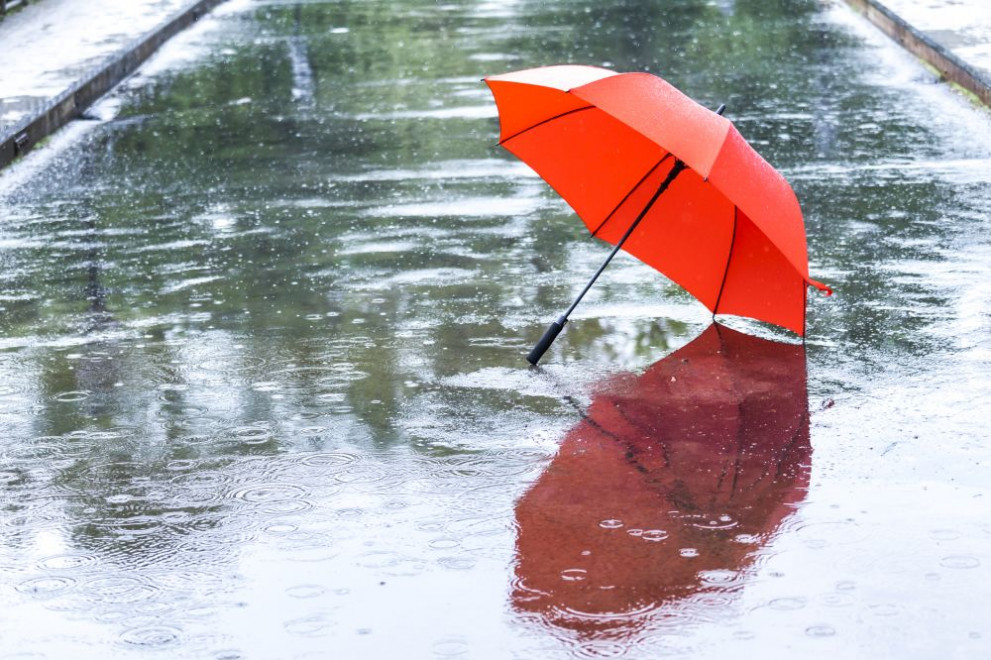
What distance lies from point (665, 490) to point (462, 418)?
1.05m

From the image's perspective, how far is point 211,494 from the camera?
5242mm

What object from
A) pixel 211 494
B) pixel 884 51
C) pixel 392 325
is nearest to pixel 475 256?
pixel 392 325

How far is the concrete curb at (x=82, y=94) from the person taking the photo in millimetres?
11641

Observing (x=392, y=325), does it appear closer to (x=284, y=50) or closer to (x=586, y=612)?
(x=586, y=612)

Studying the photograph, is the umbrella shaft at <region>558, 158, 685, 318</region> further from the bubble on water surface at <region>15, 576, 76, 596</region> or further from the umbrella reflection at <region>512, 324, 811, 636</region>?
the bubble on water surface at <region>15, 576, 76, 596</region>

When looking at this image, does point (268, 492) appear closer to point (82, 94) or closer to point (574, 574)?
point (574, 574)

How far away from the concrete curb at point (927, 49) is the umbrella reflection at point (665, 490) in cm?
661

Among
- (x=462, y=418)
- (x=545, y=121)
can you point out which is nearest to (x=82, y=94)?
(x=545, y=121)

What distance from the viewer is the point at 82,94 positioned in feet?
44.9

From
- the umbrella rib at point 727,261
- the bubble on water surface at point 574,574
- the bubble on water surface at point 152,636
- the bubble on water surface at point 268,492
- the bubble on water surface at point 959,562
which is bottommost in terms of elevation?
the bubble on water surface at point 959,562

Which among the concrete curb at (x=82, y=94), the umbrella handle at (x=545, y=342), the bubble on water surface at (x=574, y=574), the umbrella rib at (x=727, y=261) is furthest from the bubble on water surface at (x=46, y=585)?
the concrete curb at (x=82, y=94)

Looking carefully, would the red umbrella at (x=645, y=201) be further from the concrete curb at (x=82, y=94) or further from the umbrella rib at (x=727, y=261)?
the concrete curb at (x=82, y=94)

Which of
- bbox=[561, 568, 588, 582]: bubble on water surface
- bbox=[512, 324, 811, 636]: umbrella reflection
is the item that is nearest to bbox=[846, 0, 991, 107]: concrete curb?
bbox=[512, 324, 811, 636]: umbrella reflection

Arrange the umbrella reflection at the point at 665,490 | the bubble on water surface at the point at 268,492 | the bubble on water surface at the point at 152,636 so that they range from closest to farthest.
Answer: the bubble on water surface at the point at 152,636
the umbrella reflection at the point at 665,490
the bubble on water surface at the point at 268,492
